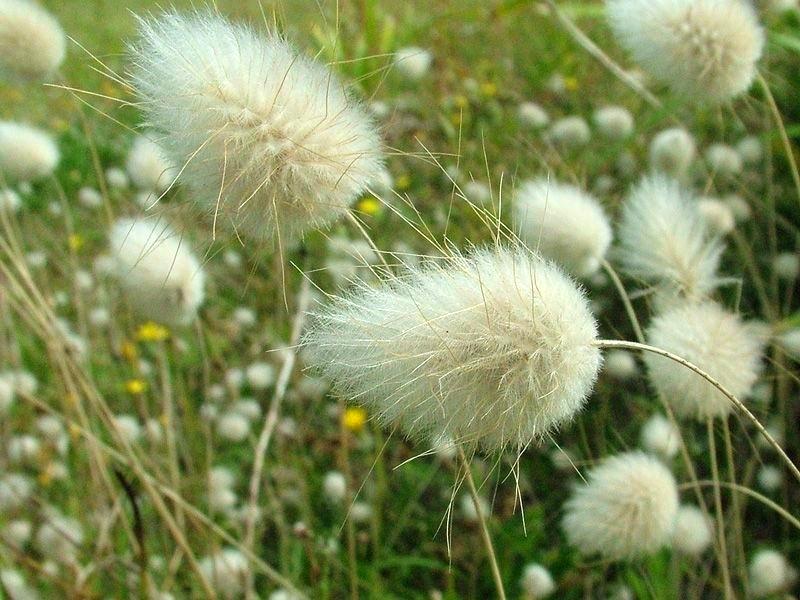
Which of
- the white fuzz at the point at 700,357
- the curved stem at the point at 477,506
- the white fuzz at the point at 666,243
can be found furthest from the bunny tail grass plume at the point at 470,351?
the white fuzz at the point at 666,243

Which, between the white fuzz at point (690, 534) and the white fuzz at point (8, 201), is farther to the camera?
the white fuzz at point (8, 201)

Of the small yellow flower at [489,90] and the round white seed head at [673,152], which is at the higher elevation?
the round white seed head at [673,152]

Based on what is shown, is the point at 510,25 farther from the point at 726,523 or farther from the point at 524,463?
the point at 726,523

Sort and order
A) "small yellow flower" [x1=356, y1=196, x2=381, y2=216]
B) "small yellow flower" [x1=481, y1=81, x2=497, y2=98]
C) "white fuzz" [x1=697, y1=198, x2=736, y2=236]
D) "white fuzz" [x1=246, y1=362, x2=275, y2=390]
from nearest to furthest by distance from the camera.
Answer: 1. "white fuzz" [x1=697, y1=198, x2=736, y2=236]
2. "white fuzz" [x1=246, y1=362, x2=275, y2=390]
3. "small yellow flower" [x1=356, y1=196, x2=381, y2=216]
4. "small yellow flower" [x1=481, y1=81, x2=497, y2=98]

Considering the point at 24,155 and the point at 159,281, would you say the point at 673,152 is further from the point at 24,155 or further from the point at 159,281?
the point at 24,155

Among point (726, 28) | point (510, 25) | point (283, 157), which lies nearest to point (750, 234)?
point (726, 28)

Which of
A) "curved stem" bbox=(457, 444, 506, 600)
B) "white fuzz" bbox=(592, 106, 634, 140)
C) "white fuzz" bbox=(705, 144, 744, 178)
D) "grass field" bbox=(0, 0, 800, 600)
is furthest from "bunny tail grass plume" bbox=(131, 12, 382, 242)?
"white fuzz" bbox=(592, 106, 634, 140)

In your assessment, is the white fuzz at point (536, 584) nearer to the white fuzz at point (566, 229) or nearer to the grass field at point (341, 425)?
the grass field at point (341, 425)

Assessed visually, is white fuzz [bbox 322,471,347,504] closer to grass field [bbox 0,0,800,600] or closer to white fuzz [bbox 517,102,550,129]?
grass field [bbox 0,0,800,600]
